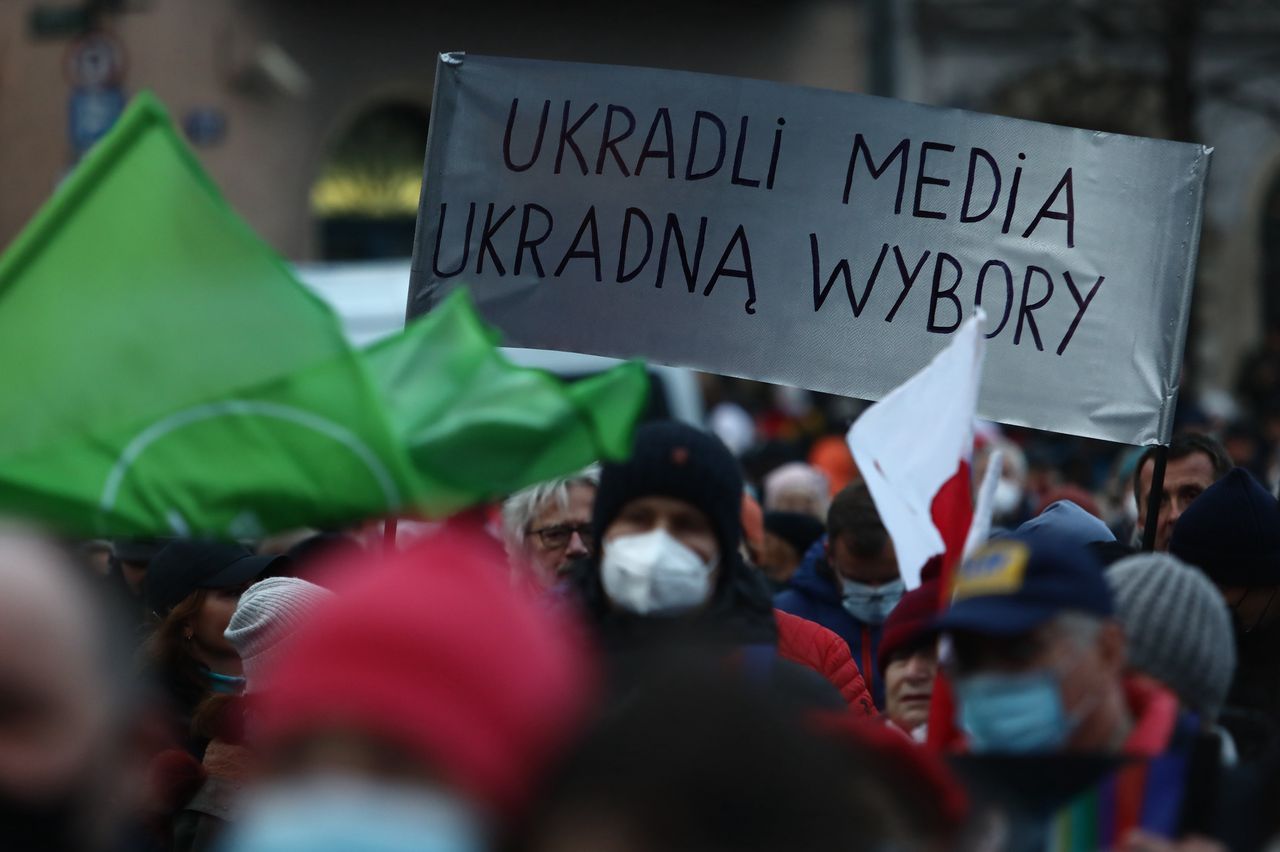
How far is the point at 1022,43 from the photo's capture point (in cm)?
2227

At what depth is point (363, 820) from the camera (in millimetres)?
1948

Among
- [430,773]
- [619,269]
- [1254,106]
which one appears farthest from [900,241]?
[1254,106]

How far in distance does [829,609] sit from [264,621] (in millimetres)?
1676

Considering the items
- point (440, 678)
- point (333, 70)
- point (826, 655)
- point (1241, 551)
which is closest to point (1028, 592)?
point (440, 678)

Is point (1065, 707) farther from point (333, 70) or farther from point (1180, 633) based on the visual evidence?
point (333, 70)

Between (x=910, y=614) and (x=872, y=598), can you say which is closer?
(x=910, y=614)

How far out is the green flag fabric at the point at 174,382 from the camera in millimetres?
3131

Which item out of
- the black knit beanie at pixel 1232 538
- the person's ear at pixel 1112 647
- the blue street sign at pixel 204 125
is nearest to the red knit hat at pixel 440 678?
the person's ear at pixel 1112 647

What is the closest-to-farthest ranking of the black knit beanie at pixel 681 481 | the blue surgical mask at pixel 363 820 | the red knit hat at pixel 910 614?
the blue surgical mask at pixel 363 820, the black knit beanie at pixel 681 481, the red knit hat at pixel 910 614

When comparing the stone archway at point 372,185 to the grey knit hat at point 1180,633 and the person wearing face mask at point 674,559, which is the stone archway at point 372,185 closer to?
the person wearing face mask at point 674,559

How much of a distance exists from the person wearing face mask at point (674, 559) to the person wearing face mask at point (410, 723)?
1205 millimetres

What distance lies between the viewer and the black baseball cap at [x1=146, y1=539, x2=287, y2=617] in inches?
185

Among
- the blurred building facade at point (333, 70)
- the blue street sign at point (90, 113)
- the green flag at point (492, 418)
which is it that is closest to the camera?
the green flag at point (492, 418)

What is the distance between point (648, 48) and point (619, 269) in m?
16.3
